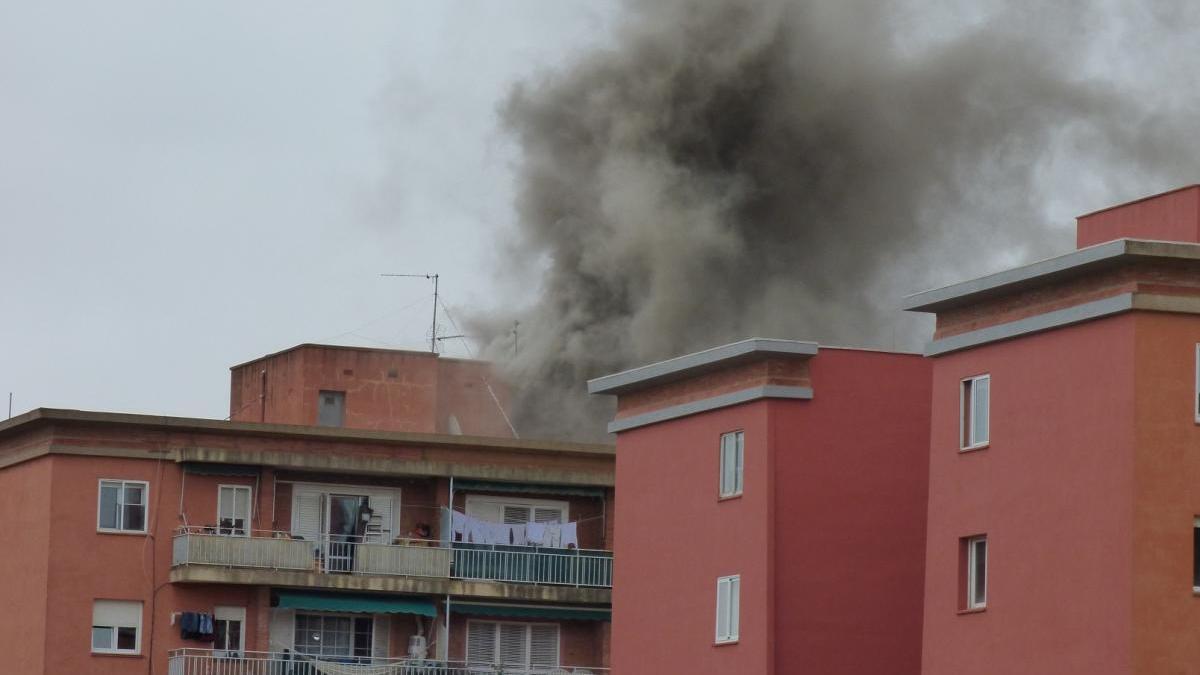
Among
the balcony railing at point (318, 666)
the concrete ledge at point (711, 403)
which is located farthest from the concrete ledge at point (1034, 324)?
the balcony railing at point (318, 666)

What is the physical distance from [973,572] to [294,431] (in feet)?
82.4

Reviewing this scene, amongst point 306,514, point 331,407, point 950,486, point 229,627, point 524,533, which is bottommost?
point 229,627

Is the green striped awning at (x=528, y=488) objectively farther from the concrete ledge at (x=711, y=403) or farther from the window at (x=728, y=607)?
the window at (x=728, y=607)

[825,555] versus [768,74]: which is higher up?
[768,74]

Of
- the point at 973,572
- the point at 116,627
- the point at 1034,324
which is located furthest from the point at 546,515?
the point at 1034,324

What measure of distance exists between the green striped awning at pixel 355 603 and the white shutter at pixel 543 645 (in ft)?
8.98

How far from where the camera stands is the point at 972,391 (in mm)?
41531

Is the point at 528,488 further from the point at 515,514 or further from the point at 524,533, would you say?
the point at 524,533

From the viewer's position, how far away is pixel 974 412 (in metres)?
41.4

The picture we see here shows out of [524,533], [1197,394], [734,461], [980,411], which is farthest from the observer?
[524,533]

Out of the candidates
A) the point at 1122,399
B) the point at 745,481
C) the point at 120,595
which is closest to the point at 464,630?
the point at 120,595

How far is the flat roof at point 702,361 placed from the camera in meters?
46.5

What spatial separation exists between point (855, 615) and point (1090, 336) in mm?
9238

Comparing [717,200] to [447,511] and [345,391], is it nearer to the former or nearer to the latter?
[345,391]
